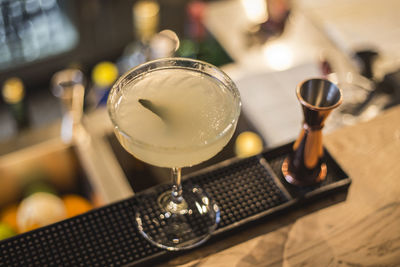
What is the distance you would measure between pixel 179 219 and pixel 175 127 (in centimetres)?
24

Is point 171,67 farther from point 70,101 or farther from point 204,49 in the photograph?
point 204,49

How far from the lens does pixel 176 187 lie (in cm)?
103

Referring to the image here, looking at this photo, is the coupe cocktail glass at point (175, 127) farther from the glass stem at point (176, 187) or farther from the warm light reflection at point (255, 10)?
the warm light reflection at point (255, 10)

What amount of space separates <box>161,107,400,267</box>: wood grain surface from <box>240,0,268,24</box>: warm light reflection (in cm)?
146

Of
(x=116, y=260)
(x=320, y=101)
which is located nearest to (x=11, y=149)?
(x=116, y=260)

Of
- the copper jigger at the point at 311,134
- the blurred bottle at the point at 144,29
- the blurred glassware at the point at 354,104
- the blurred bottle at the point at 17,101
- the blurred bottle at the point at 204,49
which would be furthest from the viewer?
the blurred bottle at the point at 204,49

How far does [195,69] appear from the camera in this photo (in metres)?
1.02

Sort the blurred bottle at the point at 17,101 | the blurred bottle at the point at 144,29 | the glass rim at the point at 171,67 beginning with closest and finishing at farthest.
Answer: the glass rim at the point at 171,67
the blurred bottle at the point at 17,101
the blurred bottle at the point at 144,29

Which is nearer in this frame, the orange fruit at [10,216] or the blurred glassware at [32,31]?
the orange fruit at [10,216]

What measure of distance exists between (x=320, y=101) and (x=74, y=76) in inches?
62.0

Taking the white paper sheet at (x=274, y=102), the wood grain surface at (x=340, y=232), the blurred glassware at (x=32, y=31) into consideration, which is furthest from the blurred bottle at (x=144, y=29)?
the wood grain surface at (x=340, y=232)

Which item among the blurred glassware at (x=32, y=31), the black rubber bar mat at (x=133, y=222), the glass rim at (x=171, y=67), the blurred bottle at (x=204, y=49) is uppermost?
the glass rim at (x=171, y=67)

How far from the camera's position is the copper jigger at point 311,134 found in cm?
95

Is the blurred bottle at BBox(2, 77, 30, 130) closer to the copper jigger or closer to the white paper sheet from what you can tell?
the white paper sheet
